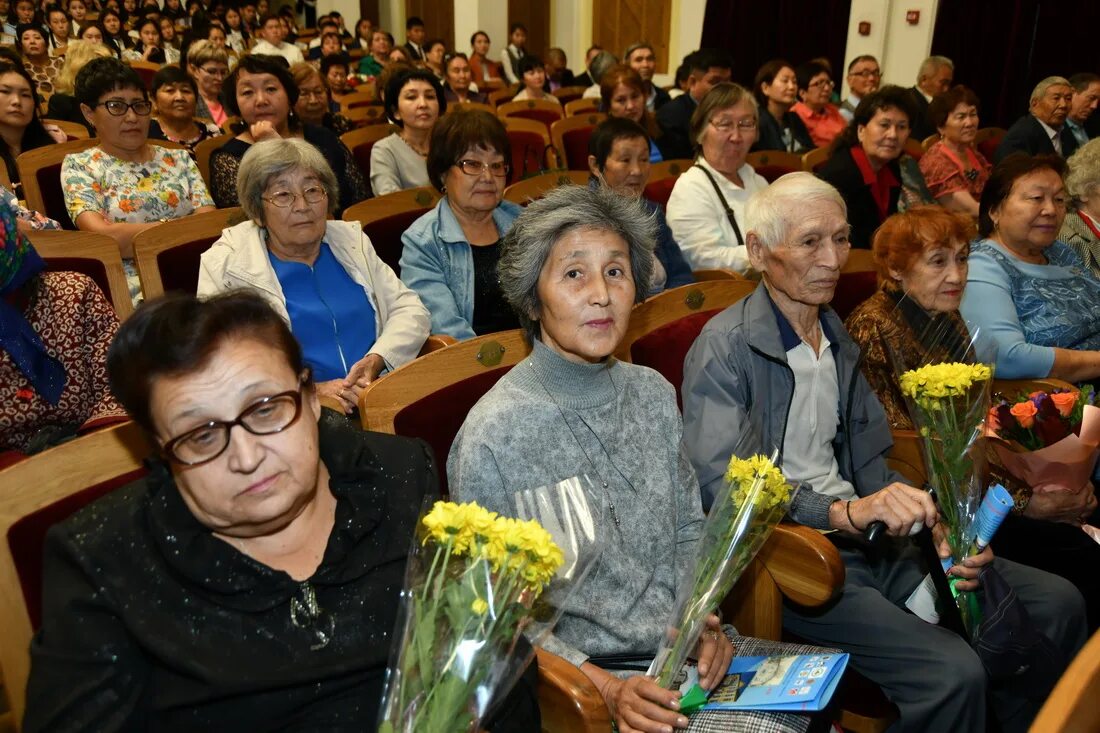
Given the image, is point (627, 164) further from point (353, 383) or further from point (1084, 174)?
point (1084, 174)

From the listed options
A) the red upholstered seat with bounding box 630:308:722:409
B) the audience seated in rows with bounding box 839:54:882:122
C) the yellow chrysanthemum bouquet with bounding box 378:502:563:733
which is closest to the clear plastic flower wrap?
the yellow chrysanthemum bouquet with bounding box 378:502:563:733

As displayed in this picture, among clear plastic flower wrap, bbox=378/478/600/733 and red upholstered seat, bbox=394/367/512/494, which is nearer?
clear plastic flower wrap, bbox=378/478/600/733

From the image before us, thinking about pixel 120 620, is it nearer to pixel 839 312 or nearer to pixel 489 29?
pixel 839 312

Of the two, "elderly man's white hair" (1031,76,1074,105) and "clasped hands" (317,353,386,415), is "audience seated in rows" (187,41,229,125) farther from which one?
"elderly man's white hair" (1031,76,1074,105)

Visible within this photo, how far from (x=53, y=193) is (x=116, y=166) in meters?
0.48

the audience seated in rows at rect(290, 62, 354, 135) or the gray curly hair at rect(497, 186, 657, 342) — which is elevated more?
the audience seated in rows at rect(290, 62, 354, 135)

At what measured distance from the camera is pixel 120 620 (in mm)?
1219

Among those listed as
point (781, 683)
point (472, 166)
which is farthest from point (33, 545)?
point (472, 166)

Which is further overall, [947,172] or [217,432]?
[947,172]

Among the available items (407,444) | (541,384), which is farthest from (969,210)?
(407,444)

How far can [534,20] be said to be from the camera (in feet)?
42.8

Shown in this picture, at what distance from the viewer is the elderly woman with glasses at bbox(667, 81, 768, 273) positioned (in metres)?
3.64

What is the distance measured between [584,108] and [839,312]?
4.96m

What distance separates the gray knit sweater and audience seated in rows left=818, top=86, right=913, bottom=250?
2770 mm
